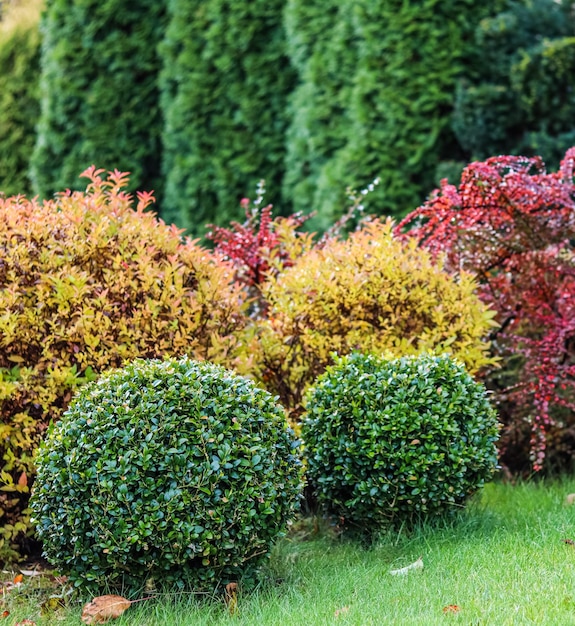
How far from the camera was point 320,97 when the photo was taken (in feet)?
26.5

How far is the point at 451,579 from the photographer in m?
3.09

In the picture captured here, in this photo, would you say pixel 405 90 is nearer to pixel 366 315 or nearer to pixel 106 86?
pixel 366 315

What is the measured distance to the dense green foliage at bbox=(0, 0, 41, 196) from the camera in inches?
472

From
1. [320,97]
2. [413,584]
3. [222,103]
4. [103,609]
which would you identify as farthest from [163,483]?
[222,103]

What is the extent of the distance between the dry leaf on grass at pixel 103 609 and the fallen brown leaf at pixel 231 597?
36 cm

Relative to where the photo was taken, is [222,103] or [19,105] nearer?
[222,103]

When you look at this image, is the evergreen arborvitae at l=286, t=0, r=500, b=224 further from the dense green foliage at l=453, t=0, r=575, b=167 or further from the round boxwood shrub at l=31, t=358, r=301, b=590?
the round boxwood shrub at l=31, t=358, r=301, b=590

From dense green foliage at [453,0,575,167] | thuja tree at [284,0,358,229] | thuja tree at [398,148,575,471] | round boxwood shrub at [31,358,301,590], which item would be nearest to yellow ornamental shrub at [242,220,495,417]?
thuja tree at [398,148,575,471]

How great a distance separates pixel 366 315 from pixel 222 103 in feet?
18.5

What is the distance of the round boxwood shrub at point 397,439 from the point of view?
11.6 ft

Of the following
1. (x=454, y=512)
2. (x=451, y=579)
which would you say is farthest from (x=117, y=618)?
(x=454, y=512)

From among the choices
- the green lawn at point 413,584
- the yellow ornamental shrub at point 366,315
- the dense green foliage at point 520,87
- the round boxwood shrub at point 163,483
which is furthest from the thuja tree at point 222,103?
the round boxwood shrub at point 163,483

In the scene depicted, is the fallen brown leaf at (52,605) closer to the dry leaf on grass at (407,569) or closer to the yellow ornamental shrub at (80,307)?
the yellow ornamental shrub at (80,307)

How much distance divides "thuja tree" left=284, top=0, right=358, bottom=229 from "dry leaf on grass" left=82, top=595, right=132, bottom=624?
517 cm
